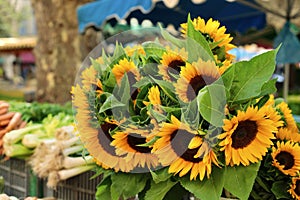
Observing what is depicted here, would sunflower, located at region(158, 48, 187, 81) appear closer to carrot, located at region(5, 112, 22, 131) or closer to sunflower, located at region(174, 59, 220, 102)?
sunflower, located at region(174, 59, 220, 102)

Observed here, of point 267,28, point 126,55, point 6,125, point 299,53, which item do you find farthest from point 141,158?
point 267,28

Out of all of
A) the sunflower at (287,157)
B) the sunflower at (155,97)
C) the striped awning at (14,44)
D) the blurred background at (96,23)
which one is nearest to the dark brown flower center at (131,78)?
the sunflower at (155,97)

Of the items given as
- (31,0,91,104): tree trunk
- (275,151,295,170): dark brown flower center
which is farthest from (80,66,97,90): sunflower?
(31,0,91,104): tree trunk

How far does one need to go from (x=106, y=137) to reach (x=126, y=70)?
0.74ft

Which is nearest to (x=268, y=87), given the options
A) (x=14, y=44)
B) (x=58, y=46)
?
(x=58, y=46)

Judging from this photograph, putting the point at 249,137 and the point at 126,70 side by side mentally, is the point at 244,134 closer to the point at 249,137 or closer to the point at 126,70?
the point at 249,137

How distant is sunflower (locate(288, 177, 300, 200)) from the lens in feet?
4.66

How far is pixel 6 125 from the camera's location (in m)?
3.02

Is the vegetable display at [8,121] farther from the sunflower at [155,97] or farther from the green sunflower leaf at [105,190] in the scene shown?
the sunflower at [155,97]

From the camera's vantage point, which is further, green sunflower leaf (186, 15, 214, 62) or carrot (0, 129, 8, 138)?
carrot (0, 129, 8, 138)

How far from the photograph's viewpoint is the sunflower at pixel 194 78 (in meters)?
1.31

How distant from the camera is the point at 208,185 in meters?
1.32

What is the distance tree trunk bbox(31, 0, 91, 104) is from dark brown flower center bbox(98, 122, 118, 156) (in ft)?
16.7

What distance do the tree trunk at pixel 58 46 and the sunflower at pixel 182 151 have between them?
5.31 metres
